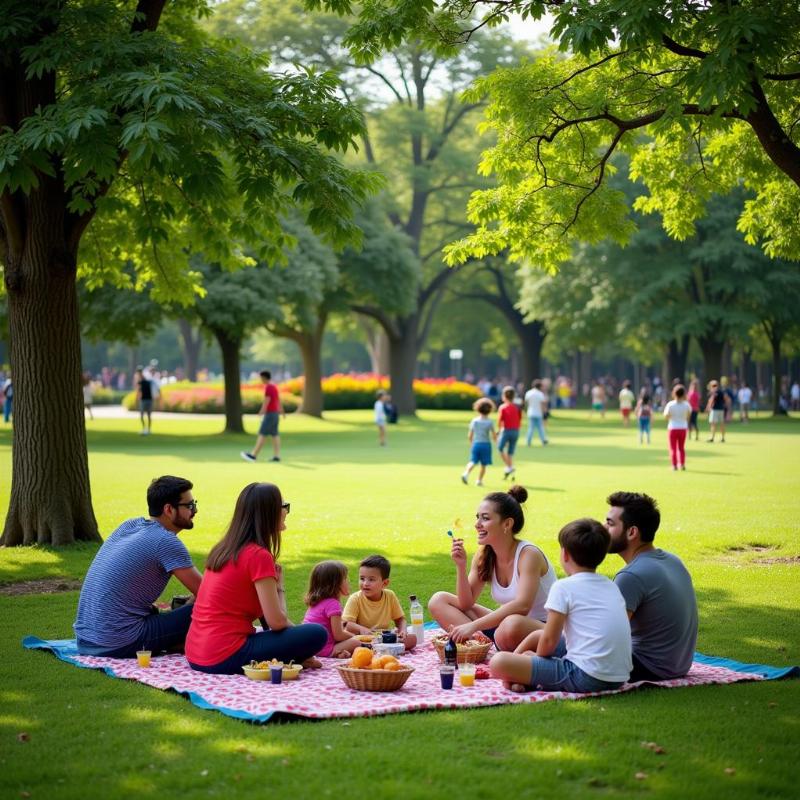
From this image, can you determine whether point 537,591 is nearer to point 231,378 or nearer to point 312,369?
point 231,378

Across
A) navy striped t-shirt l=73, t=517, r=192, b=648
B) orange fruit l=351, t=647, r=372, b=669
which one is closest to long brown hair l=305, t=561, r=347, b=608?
navy striped t-shirt l=73, t=517, r=192, b=648

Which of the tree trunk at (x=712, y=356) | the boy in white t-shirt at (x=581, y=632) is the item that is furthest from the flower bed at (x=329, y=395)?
the boy in white t-shirt at (x=581, y=632)

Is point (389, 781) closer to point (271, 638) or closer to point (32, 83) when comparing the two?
point (271, 638)

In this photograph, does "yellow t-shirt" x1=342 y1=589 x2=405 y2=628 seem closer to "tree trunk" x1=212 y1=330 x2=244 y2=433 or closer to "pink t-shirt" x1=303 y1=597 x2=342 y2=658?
"pink t-shirt" x1=303 y1=597 x2=342 y2=658

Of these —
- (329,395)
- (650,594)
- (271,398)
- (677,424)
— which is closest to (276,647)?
(650,594)

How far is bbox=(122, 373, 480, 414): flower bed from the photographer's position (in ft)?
178

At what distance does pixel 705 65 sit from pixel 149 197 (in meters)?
7.76

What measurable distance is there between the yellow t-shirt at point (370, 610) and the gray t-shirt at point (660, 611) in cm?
202

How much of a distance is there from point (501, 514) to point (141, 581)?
2.59 metres

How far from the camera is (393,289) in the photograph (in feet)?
145

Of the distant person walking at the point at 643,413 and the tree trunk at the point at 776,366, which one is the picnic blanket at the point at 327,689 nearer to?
the distant person walking at the point at 643,413

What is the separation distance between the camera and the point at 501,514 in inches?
305

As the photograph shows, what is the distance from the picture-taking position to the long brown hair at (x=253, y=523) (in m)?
7.21

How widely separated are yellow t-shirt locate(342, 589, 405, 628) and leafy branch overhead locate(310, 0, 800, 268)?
5082mm
